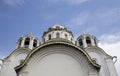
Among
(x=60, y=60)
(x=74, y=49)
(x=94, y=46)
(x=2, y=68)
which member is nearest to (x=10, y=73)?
(x=2, y=68)

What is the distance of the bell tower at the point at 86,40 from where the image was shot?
53.1 ft

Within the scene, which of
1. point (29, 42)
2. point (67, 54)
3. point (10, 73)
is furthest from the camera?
point (29, 42)

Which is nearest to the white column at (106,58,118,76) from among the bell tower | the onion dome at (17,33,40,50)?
the bell tower

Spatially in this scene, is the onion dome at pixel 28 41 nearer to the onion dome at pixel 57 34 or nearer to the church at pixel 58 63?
the onion dome at pixel 57 34

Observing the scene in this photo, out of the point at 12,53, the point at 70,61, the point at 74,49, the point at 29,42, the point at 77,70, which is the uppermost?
the point at 29,42

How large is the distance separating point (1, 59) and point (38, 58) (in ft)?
18.1

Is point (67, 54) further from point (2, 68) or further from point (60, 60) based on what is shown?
point (2, 68)

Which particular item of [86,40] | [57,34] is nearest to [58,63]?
[86,40]

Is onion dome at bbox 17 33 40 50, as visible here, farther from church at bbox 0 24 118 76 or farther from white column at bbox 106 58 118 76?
white column at bbox 106 58 118 76

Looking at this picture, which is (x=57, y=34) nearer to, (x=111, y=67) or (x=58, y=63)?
(x=111, y=67)

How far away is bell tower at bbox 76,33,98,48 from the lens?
53.1 feet

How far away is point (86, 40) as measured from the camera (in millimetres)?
16859

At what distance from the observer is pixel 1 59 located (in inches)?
570

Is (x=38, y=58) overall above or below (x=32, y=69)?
above
